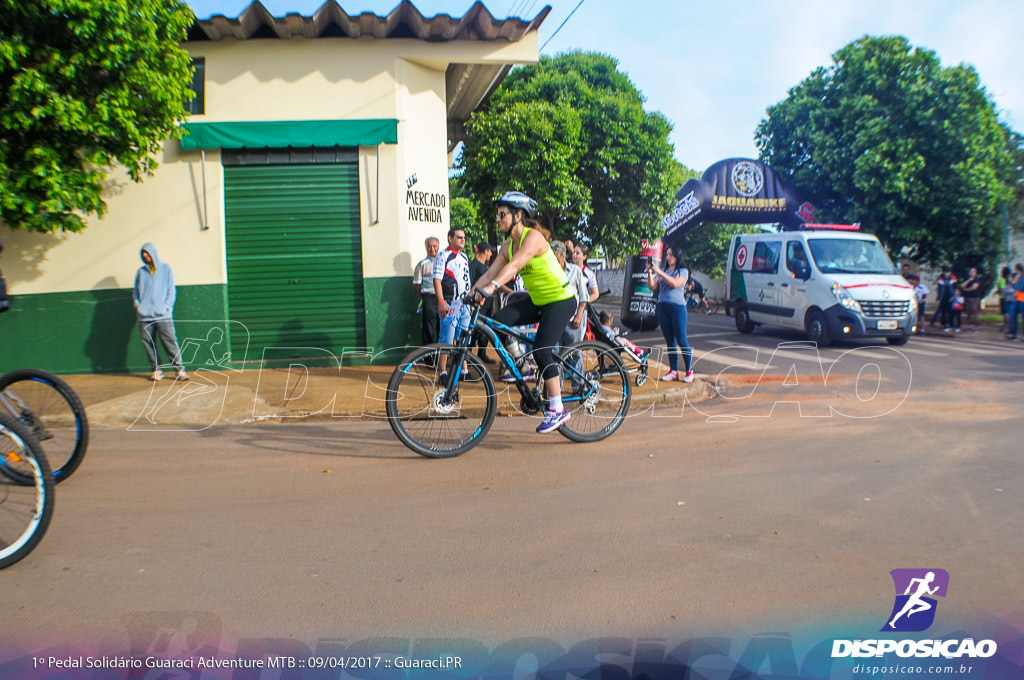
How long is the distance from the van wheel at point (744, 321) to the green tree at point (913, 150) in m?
7.61

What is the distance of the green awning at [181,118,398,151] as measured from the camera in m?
10.0

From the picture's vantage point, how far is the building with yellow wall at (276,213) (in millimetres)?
10031

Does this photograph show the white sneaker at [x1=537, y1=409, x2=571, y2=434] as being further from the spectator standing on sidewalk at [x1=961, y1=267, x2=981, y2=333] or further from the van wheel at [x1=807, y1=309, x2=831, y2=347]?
the spectator standing on sidewalk at [x1=961, y1=267, x2=981, y2=333]

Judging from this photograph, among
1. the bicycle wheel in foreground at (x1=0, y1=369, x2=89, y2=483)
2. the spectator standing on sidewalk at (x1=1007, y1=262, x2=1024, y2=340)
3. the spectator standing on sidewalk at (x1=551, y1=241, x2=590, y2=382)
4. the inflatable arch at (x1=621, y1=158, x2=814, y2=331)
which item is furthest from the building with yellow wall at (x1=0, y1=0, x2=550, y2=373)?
the inflatable arch at (x1=621, y1=158, x2=814, y2=331)

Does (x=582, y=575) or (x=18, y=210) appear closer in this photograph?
(x=582, y=575)

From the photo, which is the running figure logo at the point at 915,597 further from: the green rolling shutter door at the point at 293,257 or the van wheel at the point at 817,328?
the van wheel at the point at 817,328

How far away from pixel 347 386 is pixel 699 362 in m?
5.28

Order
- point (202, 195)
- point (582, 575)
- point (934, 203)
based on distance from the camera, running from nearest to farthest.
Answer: point (582, 575), point (202, 195), point (934, 203)

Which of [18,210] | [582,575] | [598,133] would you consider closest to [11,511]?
[582,575]

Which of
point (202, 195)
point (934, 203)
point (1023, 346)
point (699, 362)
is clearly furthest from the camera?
point (934, 203)

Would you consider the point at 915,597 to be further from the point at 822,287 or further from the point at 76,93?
the point at 822,287

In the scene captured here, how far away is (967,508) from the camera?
13.4 ft

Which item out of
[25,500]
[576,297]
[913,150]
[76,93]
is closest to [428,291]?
[576,297]

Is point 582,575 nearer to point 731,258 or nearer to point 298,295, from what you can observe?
point 298,295
